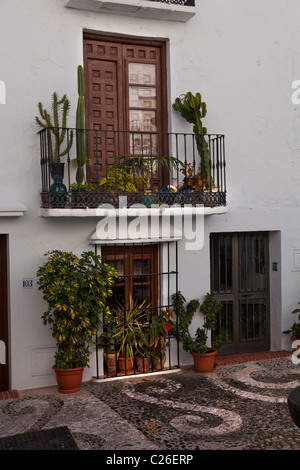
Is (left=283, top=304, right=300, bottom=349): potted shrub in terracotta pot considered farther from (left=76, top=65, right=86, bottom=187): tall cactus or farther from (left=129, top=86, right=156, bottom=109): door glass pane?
(left=76, top=65, right=86, bottom=187): tall cactus

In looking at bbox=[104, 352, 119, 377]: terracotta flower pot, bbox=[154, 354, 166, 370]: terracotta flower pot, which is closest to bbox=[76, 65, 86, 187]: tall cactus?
bbox=[104, 352, 119, 377]: terracotta flower pot

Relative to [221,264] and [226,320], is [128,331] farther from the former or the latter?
[221,264]

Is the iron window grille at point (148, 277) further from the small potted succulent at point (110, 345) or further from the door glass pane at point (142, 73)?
the door glass pane at point (142, 73)

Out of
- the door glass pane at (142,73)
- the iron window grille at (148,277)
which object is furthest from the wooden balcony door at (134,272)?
the door glass pane at (142,73)

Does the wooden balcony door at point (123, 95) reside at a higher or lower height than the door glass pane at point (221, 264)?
higher

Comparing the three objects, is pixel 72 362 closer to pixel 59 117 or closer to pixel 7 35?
pixel 59 117

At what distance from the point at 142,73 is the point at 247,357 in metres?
5.18

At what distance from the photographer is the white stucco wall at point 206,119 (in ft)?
26.0

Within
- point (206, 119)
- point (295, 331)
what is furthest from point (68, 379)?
point (206, 119)

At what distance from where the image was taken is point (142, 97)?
353 inches

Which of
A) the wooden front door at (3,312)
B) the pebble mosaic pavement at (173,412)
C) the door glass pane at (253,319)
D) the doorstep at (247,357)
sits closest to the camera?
the pebble mosaic pavement at (173,412)

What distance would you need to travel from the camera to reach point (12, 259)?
7910 mm

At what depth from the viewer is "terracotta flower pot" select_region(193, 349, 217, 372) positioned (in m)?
8.66

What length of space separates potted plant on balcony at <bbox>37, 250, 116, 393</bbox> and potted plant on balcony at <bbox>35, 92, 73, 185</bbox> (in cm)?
111
